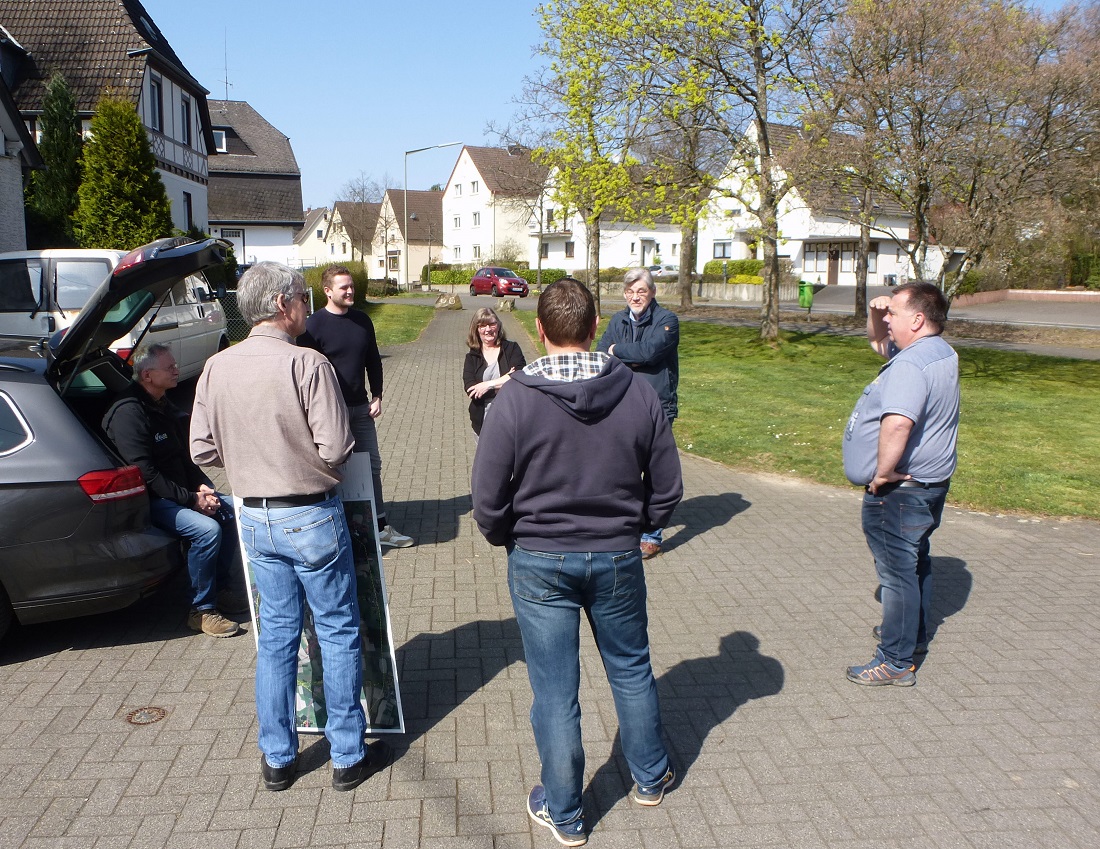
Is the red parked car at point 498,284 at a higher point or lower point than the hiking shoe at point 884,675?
higher

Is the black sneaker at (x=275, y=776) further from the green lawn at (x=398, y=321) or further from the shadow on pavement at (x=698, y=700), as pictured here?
the green lawn at (x=398, y=321)

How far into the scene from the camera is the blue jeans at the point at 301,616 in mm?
3416

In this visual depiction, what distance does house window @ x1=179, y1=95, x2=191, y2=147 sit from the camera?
31484mm

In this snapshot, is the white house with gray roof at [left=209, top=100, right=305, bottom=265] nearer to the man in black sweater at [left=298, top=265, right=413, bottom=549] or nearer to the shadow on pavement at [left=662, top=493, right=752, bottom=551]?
the shadow on pavement at [left=662, top=493, right=752, bottom=551]

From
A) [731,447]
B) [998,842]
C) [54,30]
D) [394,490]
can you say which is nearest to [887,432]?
[998,842]

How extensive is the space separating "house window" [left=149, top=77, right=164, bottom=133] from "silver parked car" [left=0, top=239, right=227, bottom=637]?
26.9 metres

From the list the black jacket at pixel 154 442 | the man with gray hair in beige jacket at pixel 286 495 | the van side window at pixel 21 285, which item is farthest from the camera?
the van side window at pixel 21 285

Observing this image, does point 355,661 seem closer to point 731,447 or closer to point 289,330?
point 289,330

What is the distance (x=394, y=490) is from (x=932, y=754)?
5613 millimetres

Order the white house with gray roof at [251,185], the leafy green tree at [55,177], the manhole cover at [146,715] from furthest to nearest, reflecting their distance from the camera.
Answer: the white house with gray roof at [251,185] → the leafy green tree at [55,177] → the manhole cover at [146,715]

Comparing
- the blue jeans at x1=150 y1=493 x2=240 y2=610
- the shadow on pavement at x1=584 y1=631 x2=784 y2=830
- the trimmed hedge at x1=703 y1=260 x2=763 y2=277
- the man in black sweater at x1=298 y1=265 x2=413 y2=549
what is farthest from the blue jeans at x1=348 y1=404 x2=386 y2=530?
the trimmed hedge at x1=703 y1=260 x2=763 y2=277

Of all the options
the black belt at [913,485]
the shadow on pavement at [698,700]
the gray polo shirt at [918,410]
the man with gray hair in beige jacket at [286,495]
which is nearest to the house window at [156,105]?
the man with gray hair in beige jacket at [286,495]

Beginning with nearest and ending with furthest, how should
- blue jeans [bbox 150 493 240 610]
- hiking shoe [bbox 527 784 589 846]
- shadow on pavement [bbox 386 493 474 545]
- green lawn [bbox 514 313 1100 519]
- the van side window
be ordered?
hiking shoe [bbox 527 784 589 846], blue jeans [bbox 150 493 240 610], shadow on pavement [bbox 386 493 474 545], green lawn [bbox 514 313 1100 519], the van side window

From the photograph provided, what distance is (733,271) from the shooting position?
52.2 metres
